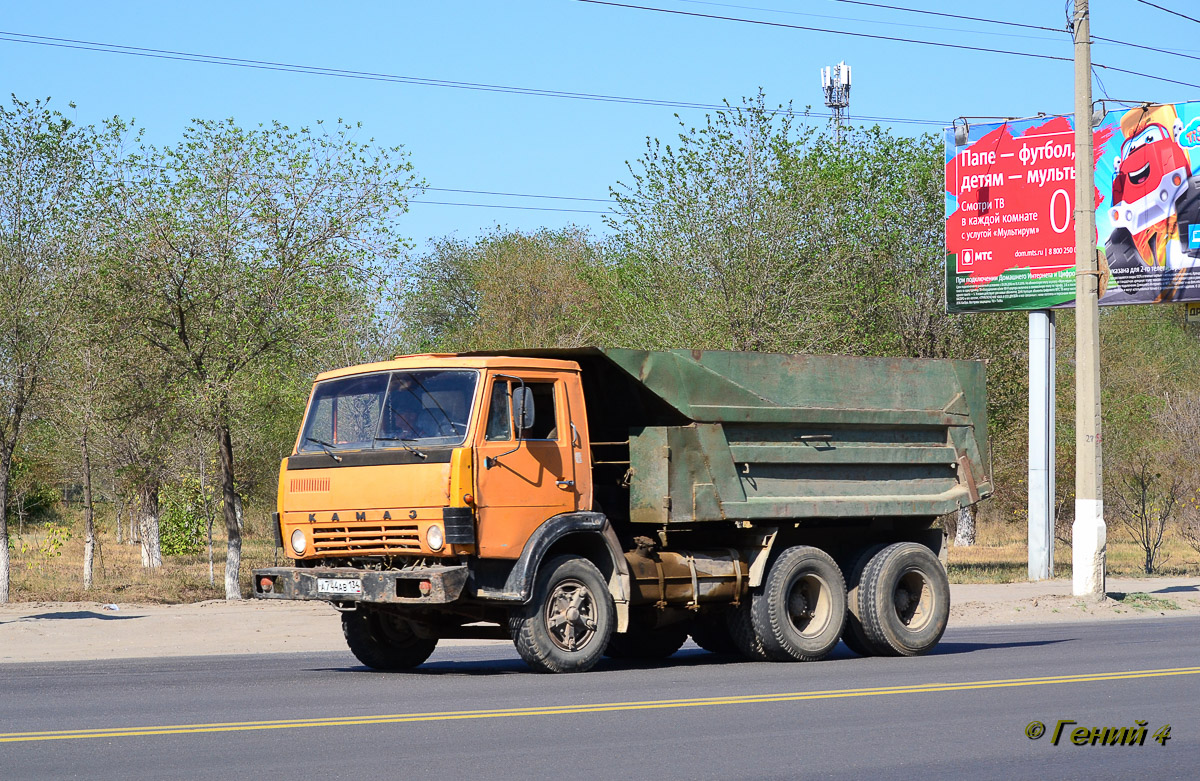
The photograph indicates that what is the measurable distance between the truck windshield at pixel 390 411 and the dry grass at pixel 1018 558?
61.0ft

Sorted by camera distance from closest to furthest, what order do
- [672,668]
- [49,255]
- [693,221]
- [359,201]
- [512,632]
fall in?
[512,632]
[672,668]
[49,255]
[359,201]
[693,221]

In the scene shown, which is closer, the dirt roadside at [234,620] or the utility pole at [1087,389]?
the dirt roadside at [234,620]

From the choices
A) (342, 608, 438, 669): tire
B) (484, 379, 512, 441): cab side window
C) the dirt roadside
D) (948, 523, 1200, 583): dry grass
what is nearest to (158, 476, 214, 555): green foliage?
the dirt roadside

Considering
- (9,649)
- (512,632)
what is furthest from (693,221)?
(512,632)

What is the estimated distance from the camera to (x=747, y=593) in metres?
13.2

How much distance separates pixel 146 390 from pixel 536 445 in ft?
56.0

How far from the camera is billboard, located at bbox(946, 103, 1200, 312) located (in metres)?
25.2

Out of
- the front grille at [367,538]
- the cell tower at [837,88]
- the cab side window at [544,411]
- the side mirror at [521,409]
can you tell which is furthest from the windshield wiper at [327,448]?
the cell tower at [837,88]

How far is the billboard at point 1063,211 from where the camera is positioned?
25203mm

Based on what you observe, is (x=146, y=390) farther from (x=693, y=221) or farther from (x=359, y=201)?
(x=693, y=221)

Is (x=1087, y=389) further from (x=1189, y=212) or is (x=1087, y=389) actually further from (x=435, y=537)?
(x=435, y=537)

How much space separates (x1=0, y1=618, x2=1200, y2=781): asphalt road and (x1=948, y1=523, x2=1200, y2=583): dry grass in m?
17.5

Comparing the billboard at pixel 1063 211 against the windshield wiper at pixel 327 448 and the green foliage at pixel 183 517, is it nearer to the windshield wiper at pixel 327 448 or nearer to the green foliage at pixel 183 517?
the windshield wiper at pixel 327 448

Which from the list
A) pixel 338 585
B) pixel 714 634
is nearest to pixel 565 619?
pixel 338 585
